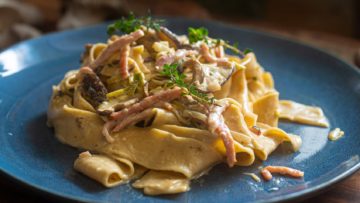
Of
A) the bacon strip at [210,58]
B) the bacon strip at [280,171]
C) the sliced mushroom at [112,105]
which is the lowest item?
the bacon strip at [280,171]

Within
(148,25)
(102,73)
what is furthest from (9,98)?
(148,25)

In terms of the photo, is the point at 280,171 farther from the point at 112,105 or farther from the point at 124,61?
the point at 124,61

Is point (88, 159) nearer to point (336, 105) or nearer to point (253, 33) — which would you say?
point (336, 105)

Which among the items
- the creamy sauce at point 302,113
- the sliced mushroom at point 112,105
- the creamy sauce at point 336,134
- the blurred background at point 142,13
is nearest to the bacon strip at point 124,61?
the sliced mushroom at point 112,105

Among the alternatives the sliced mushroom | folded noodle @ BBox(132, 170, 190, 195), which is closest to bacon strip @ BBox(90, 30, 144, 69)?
the sliced mushroom

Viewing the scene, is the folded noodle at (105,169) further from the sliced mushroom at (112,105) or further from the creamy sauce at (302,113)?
the creamy sauce at (302,113)
